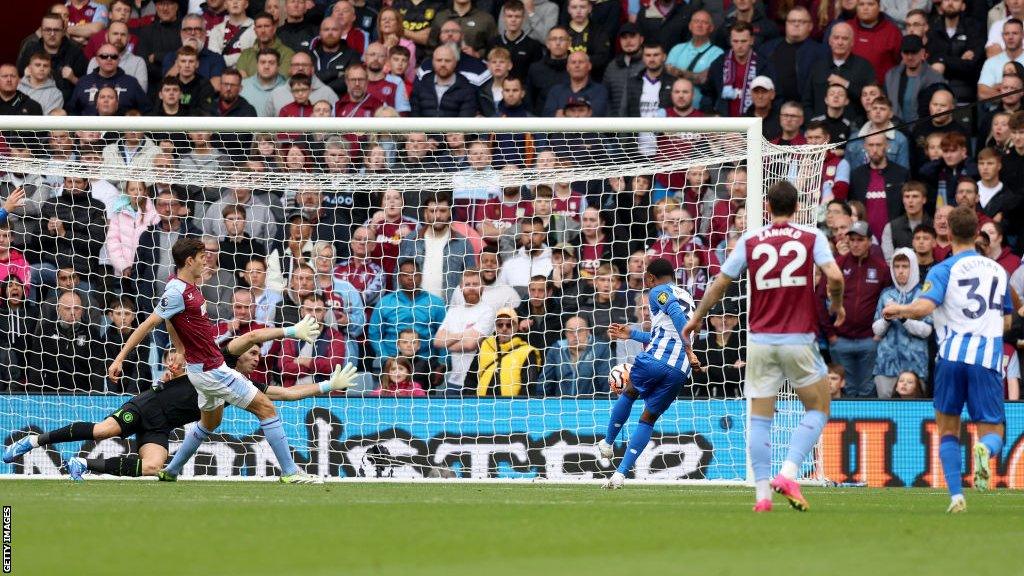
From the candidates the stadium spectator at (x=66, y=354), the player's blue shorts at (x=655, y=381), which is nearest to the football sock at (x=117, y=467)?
the stadium spectator at (x=66, y=354)

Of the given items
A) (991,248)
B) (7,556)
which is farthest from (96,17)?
(7,556)

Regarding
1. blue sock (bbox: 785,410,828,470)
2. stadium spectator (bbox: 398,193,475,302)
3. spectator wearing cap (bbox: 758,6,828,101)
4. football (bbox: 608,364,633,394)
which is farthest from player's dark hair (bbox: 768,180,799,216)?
spectator wearing cap (bbox: 758,6,828,101)

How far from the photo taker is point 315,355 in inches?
616

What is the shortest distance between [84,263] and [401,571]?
1044cm

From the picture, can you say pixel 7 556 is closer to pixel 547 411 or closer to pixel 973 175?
pixel 547 411

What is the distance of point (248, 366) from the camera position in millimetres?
14609

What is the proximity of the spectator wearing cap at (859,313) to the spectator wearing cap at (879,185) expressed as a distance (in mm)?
731

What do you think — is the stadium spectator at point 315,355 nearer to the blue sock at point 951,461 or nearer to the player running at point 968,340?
the player running at point 968,340

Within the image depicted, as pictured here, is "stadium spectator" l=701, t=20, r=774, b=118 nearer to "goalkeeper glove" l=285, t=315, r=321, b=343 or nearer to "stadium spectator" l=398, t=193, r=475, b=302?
"stadium spectator" l=398, t=193, r=475, b=302

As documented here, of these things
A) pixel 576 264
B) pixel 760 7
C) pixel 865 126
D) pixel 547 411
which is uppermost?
pixel 760 7

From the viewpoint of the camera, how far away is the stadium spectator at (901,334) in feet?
47.6

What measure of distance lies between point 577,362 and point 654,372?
2.33m

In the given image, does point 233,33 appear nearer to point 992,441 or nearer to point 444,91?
point 444,91

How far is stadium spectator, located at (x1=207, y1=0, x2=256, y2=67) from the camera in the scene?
1936cm
